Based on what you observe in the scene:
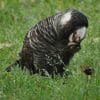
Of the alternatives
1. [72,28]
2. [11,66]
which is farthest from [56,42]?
[11,66]

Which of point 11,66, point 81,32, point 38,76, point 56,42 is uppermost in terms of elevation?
point 81,32

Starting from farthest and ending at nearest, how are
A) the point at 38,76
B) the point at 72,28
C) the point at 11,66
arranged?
1. the point at 11,66
2. the point at 38,76
3. the point at 72,28

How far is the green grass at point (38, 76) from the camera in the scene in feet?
18.7

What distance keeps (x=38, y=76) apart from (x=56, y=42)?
432 millimetres

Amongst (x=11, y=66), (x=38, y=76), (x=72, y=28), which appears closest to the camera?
(x=72, y=28)

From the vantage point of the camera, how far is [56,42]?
21.1 feet

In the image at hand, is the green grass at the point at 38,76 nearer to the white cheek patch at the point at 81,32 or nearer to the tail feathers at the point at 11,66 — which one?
the tail feathers at the point at 11,66

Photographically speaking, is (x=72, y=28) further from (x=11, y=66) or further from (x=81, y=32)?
(x=11, y=66)

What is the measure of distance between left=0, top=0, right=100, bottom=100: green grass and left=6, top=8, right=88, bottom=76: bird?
0.68 feet

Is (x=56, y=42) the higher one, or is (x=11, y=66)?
Result: (x=56, y=42)

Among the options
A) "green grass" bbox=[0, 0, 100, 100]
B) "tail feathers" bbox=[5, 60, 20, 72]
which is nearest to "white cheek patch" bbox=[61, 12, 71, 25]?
→ "green grass" bbox=[0, 0, 100, 100]

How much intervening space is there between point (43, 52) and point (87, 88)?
1.03m

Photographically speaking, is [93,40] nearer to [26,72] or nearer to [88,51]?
[88,51]

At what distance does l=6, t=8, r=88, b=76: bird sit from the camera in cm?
636
